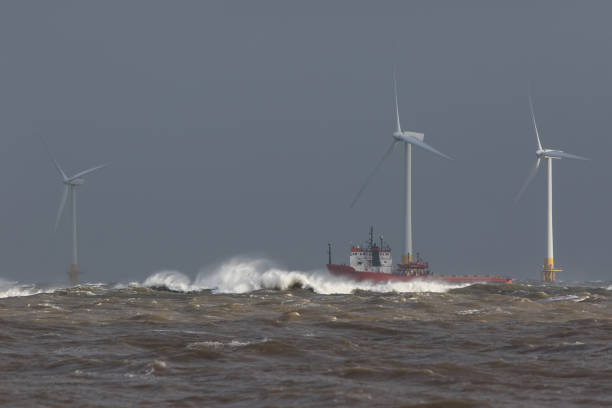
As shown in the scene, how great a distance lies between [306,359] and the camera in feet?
113

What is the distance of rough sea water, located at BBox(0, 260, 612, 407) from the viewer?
25.4 m

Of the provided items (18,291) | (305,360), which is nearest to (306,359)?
(305,360)

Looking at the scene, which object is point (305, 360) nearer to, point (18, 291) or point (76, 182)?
point (18, 291)

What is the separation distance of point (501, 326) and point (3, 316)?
34.0 m

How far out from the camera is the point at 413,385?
27453 mm

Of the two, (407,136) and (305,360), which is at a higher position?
(407,136)

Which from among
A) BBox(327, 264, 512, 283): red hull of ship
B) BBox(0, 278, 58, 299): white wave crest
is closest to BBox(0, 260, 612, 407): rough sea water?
BBox(0, 278, 58, 299): white wave crest

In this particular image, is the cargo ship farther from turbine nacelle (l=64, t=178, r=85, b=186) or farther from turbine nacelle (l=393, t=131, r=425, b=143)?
turbine nacelle (l=64, t=178, r=85, b=186)

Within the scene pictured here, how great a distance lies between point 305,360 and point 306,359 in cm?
35

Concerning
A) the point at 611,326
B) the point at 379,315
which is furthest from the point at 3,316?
the point at 611,326

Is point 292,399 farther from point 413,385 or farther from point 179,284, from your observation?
point 179,284

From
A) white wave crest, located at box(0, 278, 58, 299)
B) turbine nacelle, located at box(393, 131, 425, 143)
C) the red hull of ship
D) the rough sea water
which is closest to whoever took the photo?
the rough sea water

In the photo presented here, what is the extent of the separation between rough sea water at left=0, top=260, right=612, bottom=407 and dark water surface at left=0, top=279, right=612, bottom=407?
0.21 feet

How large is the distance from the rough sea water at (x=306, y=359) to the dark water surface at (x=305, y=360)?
0.06m
